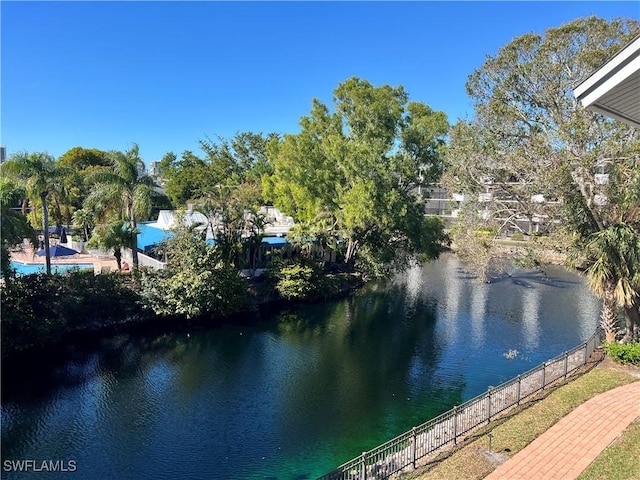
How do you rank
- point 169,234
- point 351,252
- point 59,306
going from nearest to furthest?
point 59,306 < point 169,234 < point 351,252

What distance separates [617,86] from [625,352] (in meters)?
13.0

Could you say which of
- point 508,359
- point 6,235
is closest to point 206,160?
point 6,235

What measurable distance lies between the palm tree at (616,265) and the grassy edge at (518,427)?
2.59 metres

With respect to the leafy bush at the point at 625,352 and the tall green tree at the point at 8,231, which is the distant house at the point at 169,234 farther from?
the leafy bush at the point at 625,352

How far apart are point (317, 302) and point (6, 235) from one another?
1713 centimetres

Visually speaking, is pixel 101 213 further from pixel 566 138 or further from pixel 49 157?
pixel 566 138

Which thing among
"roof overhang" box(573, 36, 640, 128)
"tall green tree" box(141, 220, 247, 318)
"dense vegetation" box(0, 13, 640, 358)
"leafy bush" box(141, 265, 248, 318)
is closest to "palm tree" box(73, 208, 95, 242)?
"dense vegetation" box(0, 13, 640, 358)

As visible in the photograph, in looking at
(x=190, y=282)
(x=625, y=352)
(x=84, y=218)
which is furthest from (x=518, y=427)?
(x=84, y=218)

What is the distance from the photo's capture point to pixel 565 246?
18.0 meters

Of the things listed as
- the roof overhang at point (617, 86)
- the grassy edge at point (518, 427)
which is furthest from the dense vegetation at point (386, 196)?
the roof overhang at point (617, 86)

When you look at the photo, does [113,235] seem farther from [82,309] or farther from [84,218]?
[84,218]

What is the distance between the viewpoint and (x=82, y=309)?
21.4 meters

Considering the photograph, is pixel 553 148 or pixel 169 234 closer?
pixel 553 148

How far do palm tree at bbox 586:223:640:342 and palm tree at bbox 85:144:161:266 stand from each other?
799 inches
